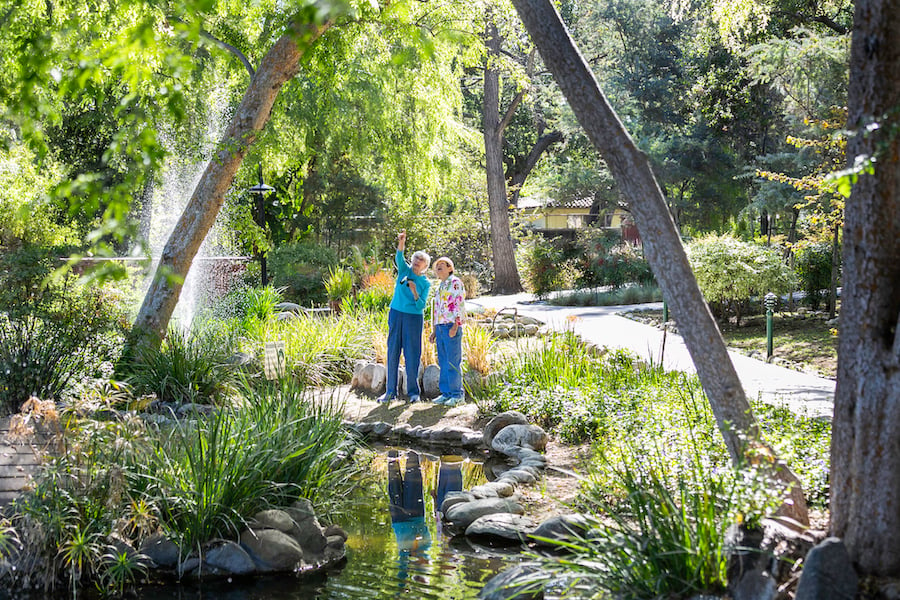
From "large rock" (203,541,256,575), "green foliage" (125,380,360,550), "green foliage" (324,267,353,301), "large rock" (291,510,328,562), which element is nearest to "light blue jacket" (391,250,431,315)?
"green foliage" (125,380,360,550)

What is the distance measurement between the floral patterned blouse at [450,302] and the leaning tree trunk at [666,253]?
5141 millimetres

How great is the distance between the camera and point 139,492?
5.23 meters

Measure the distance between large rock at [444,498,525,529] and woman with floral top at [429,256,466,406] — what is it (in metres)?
3.54

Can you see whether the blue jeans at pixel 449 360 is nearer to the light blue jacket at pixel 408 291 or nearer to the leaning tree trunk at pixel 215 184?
the light blue jacket at pixel 408 291

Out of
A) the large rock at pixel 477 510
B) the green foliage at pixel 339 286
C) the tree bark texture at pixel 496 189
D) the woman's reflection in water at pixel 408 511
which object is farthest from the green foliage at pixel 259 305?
the tree bark texture at pixel 496 189

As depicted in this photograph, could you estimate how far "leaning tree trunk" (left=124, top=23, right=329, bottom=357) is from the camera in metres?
10.6

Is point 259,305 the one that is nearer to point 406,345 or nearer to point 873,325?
point 406,345

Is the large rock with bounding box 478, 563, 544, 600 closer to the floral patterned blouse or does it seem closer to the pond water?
the pond water

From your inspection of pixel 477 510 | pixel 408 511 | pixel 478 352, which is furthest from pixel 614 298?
pixel 477 510

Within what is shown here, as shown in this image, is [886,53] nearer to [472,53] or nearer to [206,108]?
[472,53]

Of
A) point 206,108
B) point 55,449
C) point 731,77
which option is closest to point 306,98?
point 206,108

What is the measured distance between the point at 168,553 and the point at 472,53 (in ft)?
34.7

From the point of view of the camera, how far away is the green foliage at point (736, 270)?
15289 mm

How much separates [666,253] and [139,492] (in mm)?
3298
